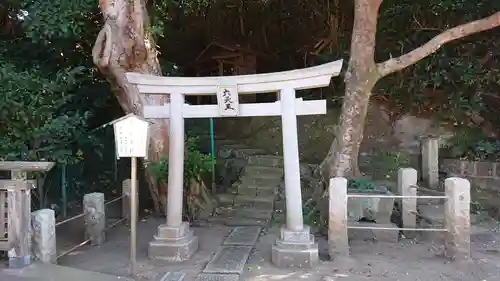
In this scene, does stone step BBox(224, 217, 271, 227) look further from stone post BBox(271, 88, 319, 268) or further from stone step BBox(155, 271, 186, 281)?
stone step BBox(155, 271, 186, 281)

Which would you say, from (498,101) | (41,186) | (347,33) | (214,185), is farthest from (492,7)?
(41,186)

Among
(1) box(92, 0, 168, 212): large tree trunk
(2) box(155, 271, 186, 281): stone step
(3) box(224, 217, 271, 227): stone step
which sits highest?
(1) box(92, 0, 168, 212): large tree trunk

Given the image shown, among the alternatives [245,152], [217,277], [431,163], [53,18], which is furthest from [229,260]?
[431,163]

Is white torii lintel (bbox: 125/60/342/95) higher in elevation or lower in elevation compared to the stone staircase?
higher

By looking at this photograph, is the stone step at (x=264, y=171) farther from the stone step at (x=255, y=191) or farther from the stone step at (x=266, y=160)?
the stone step at (x=255, y=191)

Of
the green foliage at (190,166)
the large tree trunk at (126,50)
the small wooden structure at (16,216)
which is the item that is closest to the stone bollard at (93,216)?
the green foliage at (190,166)

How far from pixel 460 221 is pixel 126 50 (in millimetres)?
6407

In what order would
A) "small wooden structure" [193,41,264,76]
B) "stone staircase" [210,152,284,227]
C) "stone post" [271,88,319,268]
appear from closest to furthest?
1. "stone post" [271,88,319,268]
2. "stone staircase" [210,152,284,227]
3. "small wooden structure" [193,41,264,76]

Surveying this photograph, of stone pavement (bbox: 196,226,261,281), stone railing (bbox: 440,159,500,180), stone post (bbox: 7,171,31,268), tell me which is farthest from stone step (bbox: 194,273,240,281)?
stone railing (bbox: 440,159,500,180)

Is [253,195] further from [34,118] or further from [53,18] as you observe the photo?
[53,18]

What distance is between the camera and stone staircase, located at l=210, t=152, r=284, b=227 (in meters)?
9.27

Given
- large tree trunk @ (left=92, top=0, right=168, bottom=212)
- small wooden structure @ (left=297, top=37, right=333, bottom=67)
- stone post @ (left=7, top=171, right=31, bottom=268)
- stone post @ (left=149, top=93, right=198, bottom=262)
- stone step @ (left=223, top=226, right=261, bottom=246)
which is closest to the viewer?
stone post @ (left=7, top=171, right=31, bottom=268)

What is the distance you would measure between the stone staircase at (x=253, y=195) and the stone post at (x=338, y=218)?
2.50 meters

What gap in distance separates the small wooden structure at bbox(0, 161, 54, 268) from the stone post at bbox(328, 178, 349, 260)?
12.9 feet
